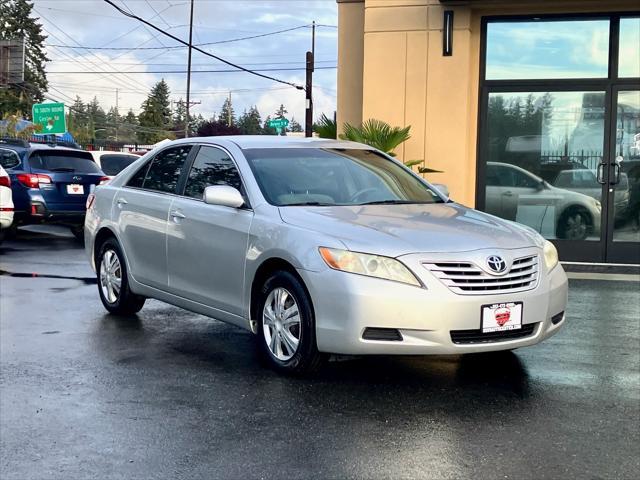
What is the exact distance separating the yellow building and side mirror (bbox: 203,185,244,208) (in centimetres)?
650

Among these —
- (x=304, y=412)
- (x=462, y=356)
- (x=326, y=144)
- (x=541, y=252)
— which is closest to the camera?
(x=304, y=412)

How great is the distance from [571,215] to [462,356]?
6.07 meters

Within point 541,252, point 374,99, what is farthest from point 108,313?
point 374,99

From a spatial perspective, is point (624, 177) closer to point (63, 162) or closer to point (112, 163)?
point (63, 162)

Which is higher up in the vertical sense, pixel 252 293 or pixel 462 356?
pixel 252 293

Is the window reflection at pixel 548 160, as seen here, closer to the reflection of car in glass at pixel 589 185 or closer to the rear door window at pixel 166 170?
the reflection of car in glass at pixel 589 185

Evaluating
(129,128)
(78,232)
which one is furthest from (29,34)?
(78,232)

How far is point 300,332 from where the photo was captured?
17.0 ft

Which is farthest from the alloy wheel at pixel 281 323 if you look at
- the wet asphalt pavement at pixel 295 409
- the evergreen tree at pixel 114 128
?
the evergreen tree at pixel 114 128

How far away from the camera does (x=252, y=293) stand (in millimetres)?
5605

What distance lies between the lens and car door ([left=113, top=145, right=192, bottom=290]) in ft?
21.7

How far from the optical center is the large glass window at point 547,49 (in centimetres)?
1138

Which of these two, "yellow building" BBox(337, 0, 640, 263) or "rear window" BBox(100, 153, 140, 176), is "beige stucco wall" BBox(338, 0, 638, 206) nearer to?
"yellow building" BBox(337, 0, 640, 263)

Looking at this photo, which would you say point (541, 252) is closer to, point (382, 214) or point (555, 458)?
point (382, 214)
